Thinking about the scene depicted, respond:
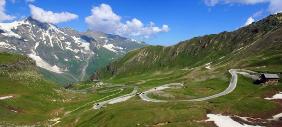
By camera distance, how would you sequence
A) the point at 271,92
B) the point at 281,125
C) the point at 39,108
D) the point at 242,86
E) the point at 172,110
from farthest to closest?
the point at 39,108 < the point at 242,86 < the point at 271,92 < the point at 172,110 < the point at 281,125

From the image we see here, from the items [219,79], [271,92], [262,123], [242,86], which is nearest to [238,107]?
[262,123]

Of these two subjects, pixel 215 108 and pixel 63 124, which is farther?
pixel 63 124

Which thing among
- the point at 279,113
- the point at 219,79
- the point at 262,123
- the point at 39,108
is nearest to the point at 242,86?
the point at 219,79

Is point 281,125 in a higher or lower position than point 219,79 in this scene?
lower

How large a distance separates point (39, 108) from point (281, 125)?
11704 centimetres

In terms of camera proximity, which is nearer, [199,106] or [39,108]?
[199,106]

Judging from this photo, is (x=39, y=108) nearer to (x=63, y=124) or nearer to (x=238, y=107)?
(x=63, y=124)

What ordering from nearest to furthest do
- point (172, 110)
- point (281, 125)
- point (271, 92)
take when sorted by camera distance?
point (281, 125), point (172, 110), point (271, 92)

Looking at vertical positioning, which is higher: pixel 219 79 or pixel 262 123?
pixel 219 79

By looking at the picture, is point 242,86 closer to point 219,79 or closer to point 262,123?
point 219,79

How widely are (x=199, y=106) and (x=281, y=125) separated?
78.7 feet

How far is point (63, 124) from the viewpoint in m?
145

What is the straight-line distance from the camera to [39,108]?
19038cm

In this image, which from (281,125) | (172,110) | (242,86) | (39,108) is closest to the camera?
(281,125)
